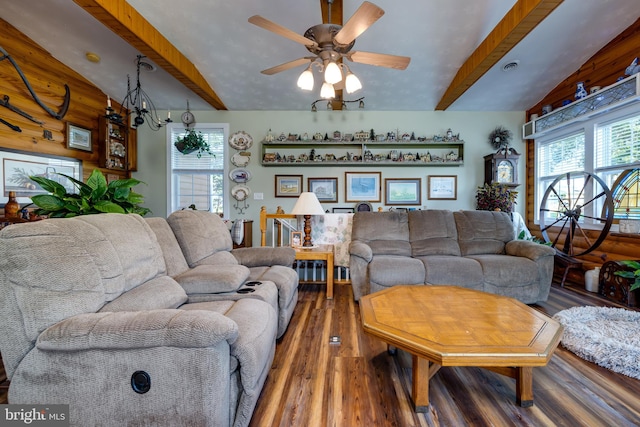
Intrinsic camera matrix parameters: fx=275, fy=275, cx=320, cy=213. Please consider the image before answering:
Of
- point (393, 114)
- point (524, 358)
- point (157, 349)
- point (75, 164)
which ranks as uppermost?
point (393, 114)

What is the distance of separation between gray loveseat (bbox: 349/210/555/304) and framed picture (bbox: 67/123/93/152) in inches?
160

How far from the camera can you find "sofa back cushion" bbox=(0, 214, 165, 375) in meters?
1.03

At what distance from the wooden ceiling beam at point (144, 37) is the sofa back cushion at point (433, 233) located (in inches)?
137

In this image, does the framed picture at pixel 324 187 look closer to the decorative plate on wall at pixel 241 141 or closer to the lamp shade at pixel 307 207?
the decorative plate on wall at pixel 241 141

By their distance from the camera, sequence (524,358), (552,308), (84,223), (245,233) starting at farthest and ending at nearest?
(245,233) < (552,308) < (84,223) < (524,358)

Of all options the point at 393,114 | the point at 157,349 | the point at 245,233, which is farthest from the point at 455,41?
the point at 157,349

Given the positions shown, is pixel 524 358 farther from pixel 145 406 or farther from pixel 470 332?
pixel 145 406

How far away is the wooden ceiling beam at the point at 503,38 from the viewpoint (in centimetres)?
250

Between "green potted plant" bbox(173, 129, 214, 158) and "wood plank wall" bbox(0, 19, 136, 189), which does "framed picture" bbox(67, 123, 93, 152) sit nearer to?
"wood plank wall" bbox(0, 19, 136, 189)

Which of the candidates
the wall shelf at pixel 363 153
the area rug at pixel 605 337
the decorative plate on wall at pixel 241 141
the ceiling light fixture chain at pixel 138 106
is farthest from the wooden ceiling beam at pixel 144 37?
the area rug at pixel 605 337

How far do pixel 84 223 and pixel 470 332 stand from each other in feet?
6.22

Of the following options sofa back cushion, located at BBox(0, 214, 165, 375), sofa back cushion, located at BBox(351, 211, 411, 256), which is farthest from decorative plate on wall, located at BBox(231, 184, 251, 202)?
sofa back cushion, located at BBox(0, 214, 165, 375)

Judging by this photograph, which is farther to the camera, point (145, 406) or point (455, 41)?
point (455, 41)

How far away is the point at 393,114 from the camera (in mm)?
4773
